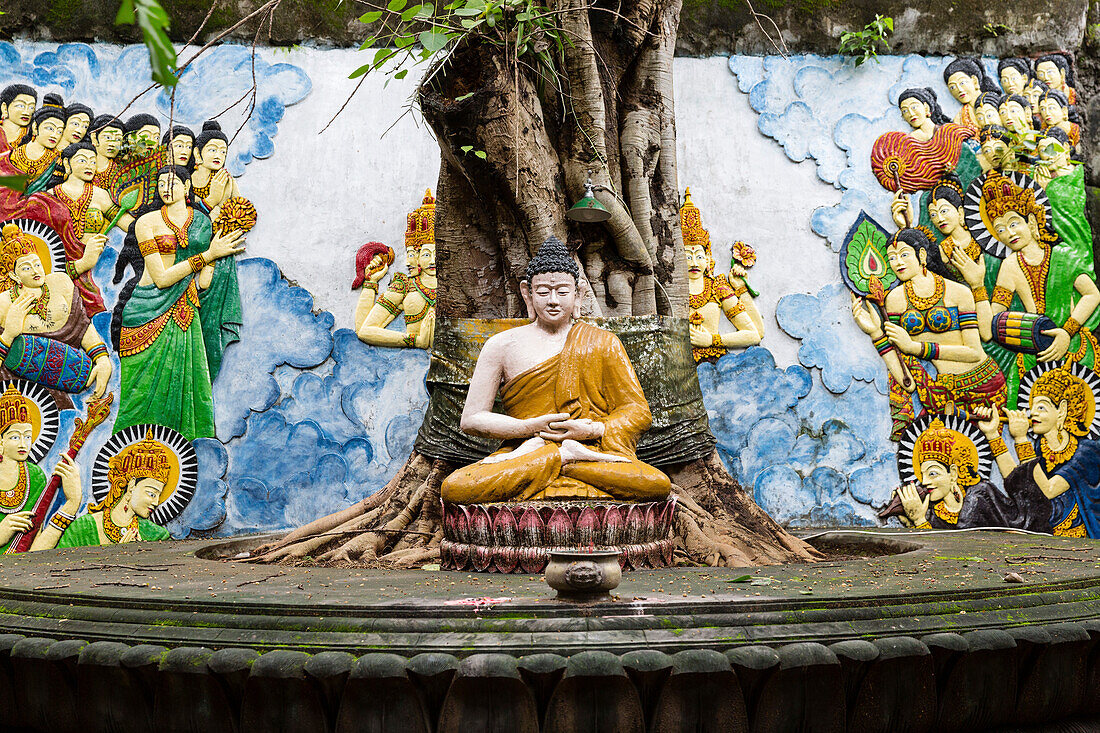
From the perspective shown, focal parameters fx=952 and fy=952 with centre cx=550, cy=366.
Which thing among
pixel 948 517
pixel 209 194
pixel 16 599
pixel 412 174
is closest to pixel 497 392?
pixel 16 599

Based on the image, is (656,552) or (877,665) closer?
(877,665)

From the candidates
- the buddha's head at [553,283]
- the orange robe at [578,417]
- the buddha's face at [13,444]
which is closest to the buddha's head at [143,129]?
the buddha's face at [13,444]

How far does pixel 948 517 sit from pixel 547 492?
12.4 ft

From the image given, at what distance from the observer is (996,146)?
6484mm

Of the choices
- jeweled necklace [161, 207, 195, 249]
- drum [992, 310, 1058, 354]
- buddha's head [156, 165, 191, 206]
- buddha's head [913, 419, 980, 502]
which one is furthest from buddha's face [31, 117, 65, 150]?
drum [992, 310, 1058, 354]

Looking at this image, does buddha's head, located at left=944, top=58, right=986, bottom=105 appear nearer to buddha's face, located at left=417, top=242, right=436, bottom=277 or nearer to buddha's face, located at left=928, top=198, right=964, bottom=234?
buddha's face, located at left=928, top=198, right=964, bottom=234

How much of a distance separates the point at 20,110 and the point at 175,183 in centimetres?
109

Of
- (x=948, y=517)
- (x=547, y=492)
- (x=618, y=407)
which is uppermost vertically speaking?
(x=618, y=407)

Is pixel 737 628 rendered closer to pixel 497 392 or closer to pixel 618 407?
pixel 618 407

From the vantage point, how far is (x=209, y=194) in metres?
6.34

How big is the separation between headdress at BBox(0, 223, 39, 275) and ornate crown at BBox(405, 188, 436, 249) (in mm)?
2405

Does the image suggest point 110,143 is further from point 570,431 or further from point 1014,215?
point 1014,215

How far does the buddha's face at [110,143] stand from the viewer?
6.30m

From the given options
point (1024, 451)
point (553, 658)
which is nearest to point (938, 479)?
point (1024, 451)
